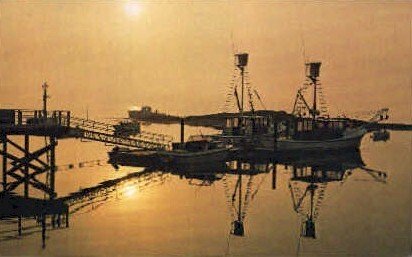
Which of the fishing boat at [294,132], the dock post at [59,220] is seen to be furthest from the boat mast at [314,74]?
the dock post at [59,220]

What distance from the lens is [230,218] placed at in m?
29.7

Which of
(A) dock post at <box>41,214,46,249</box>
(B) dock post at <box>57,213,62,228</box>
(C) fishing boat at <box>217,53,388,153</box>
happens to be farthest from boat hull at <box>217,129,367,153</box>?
(A) dock post at <box>41,214,46,249</box>

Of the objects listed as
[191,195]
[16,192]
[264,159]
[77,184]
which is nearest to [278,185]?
[191,195]

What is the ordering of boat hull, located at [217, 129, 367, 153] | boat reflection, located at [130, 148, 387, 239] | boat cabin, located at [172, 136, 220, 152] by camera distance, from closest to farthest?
boat reflection, located at [130, 148, 387, 239] < boat cabin, located at [172, 136, 220, 152] < boat hull, located at [217, 129, 367, 153]

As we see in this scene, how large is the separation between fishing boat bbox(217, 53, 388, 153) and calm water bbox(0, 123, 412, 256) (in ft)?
51.4

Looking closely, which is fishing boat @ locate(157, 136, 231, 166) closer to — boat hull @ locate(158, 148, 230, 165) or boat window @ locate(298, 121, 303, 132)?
boat hull @ locate(158, 148, 230, 165)

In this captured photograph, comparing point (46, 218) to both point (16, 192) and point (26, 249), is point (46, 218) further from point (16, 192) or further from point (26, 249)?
point (16, 192)

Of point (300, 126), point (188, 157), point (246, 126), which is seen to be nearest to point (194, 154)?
point (188, 157)

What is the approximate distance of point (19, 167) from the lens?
4097 cm

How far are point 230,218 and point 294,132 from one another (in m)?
39.7

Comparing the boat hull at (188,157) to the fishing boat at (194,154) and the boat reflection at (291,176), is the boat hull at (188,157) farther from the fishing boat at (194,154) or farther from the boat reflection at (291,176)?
the boat reflection at (291,176)

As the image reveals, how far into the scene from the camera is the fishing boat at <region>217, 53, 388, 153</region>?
63062 millimetres

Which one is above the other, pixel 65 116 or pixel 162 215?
pixel 65 116

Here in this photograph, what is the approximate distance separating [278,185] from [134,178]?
9.59 m
